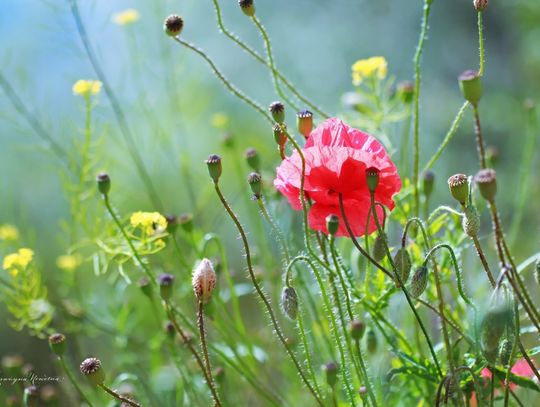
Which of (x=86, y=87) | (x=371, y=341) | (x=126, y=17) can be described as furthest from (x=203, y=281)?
(x=126, y=17)

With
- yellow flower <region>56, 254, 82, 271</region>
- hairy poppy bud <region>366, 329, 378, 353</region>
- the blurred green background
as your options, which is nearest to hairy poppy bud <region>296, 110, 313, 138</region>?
hairy poppy bud <region>366, 329, 378, 353</region>

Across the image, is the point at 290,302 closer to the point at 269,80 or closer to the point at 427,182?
the point at 427,182

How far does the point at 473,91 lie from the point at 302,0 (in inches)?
69.5

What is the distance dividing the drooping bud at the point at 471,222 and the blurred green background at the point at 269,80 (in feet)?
2.20

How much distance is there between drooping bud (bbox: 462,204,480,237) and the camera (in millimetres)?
447

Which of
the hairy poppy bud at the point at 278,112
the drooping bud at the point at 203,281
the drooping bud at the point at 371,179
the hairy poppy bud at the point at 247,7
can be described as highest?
the hairy poppy bud at the point at 247,7

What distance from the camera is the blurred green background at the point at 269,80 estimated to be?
138cm

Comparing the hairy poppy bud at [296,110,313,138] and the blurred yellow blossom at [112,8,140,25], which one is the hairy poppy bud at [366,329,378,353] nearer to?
the hairy poppy bud at [296,110,313,138]

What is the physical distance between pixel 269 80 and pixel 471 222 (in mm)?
1492

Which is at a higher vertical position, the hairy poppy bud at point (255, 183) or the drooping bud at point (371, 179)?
the hairy poppy bud at point (255, 183)

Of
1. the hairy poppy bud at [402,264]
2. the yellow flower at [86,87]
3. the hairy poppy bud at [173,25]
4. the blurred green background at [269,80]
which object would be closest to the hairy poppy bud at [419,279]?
the hairy poppy bud at [402,264]

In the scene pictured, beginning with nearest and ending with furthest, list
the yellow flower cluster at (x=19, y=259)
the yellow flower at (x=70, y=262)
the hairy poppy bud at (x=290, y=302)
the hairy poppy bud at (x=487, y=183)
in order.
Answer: the hairy poppy bud at (x=487, y=183) < the hairy poppy bud at (x=290, y=302) < the yellow flower cluster at (x=19, y=259) < the yellow flower at (x=70, y=262)

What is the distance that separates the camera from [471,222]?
0.45 m

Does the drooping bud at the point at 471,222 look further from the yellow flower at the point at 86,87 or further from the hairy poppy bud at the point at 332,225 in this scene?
the yellow flower at the point at 86,87
